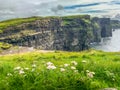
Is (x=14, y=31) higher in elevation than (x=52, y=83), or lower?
lower

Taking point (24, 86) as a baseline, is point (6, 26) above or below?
below

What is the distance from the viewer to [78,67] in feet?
52.8

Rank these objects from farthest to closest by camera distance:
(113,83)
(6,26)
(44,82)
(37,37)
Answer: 1. (37,37)
2. (6,26)
3. (113,83)
4. (44,82)

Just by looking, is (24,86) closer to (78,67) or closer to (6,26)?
(78,67)

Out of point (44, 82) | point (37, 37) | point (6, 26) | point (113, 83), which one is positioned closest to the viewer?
point (44, 82)

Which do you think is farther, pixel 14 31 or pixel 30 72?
pixel 14 31

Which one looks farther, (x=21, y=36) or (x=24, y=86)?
(x=21, y=36)

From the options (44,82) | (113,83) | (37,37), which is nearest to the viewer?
(44,82)

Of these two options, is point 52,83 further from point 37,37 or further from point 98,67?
point 37,37

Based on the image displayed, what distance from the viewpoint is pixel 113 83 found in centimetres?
1580

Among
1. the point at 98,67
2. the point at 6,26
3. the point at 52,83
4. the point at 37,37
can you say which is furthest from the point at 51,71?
the point at 37,37

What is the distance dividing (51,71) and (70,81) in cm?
86

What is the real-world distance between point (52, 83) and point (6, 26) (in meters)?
141

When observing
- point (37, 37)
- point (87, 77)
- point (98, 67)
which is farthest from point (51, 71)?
point (37, 37)
